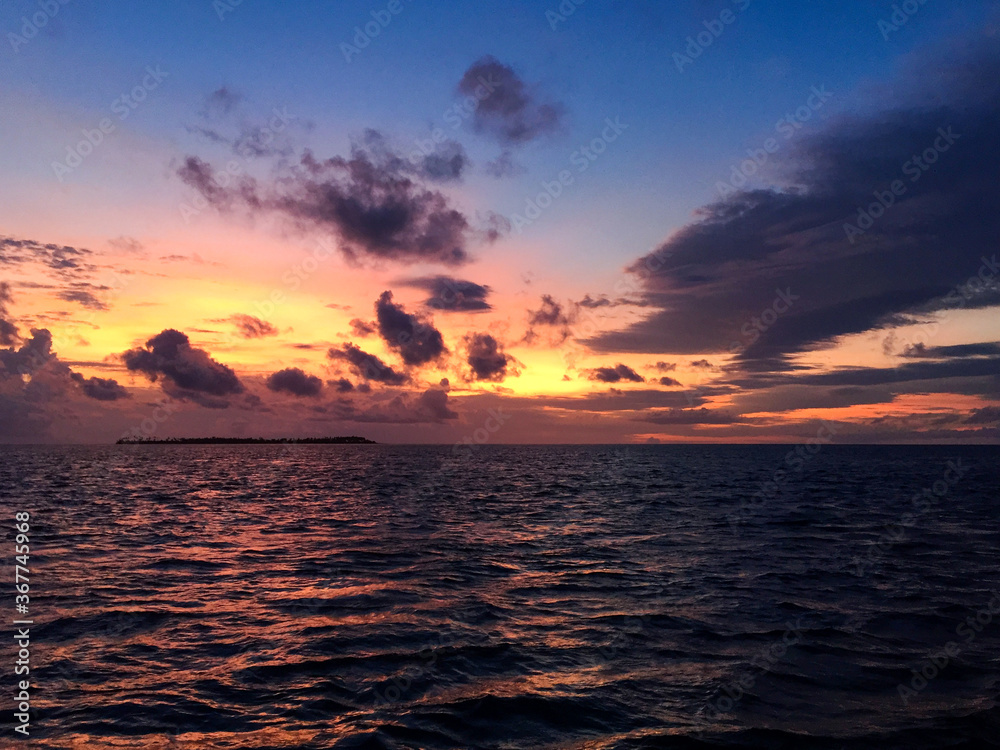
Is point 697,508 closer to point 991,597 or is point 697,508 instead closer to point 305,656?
point 991,597

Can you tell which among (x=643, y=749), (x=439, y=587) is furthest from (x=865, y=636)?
(x=439, y=587)

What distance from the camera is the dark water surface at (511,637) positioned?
1100 cm

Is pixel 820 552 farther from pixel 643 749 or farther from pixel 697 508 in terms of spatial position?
pixel 643 749

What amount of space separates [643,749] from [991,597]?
16456mm

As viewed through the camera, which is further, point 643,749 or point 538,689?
point 538,689

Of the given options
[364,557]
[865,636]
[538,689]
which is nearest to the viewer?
[538,689]

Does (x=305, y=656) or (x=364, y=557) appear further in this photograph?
(x=364, y=557)

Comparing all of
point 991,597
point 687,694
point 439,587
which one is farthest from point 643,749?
point 991,597

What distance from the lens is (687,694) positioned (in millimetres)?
12422

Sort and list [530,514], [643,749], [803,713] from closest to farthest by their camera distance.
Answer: [643,749]
[803,713]
[530,514]

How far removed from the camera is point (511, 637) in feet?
52.0

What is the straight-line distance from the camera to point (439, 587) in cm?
2108

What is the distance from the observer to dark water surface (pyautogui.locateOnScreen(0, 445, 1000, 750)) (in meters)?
11.0

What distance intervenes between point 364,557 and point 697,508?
2805 centimetres
